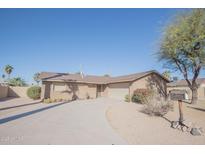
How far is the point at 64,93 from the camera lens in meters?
21.5

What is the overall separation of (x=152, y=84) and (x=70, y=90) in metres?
12.0

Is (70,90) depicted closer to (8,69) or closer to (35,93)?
(35,93)

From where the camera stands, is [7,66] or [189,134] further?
[7,66]

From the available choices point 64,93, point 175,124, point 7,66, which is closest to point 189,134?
→ point 175,124

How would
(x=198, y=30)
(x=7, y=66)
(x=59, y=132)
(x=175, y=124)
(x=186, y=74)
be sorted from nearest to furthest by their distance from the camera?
(x=59, y=132), (x=175, y=124), (x=198, y=30), (x=186, y=74), (x=7, y=66)

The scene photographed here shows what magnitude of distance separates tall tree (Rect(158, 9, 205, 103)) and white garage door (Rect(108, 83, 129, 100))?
267 inches

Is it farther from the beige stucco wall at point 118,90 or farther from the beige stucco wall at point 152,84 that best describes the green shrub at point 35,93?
the beige stucco wall at point 152,84

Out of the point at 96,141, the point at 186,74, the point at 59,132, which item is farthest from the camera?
the point at 186,74

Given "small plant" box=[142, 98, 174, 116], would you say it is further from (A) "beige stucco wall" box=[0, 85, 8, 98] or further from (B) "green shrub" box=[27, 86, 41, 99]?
(A) "beige stucco wall" box=[0, 85, 8, 98]

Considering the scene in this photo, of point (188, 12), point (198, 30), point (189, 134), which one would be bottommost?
point (189, 134)

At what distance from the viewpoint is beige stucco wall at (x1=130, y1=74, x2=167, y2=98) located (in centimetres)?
2030

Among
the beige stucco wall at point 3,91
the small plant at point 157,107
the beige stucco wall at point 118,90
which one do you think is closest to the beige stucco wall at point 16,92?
the beige stucco wall at point 3,91
